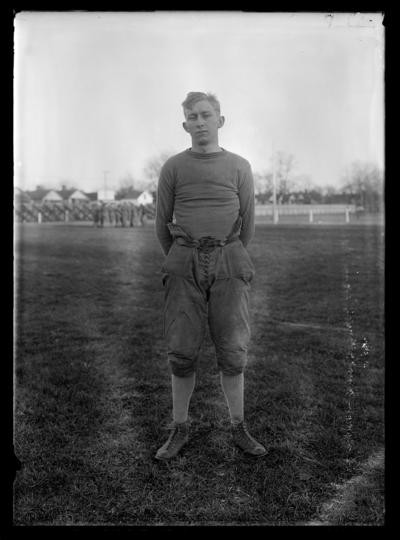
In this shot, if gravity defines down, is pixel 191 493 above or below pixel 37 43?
below

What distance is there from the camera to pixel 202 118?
3.26m

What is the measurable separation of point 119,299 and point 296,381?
89.8 inches

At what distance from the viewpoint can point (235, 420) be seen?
3518mm

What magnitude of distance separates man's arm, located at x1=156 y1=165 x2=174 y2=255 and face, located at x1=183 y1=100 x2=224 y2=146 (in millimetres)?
285

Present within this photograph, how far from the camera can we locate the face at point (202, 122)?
326 centimetres

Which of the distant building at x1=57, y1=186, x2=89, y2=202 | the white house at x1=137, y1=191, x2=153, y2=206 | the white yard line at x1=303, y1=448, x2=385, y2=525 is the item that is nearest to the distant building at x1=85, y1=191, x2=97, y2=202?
the distant building at x1=57, y1=186, x2=89, y2=202

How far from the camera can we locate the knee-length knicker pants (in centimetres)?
329

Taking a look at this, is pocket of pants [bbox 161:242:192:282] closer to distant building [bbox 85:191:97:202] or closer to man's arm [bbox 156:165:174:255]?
man's arm [bbox 156:165:174:255]

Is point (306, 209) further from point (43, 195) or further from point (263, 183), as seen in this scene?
point (43, 195)

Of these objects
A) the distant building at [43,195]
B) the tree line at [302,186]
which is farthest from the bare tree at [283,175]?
the distant building at [43,195]

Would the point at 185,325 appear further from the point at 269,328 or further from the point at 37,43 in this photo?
the point at 269,328

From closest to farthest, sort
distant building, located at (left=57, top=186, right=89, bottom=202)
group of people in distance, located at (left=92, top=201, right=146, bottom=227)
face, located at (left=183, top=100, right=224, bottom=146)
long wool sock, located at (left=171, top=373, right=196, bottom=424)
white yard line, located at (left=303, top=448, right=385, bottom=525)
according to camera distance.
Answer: white yard line, located at (left=303, top=448, right=385, bottom=525) → face, located at (left=183, top=100, right=224, bottom=146) → long wool sock, located at (left=171, top=373, right=196, bottom=424) → distant building, located at (left=57, top=186, right=89, bottom=202) → group of people in distance, located at (left=92, top=201, right=146, bottom=227)

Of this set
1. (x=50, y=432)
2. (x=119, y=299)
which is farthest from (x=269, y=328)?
(x=50, y=432)

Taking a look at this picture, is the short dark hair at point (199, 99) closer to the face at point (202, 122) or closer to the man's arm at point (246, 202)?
the face at point (202, 122)
